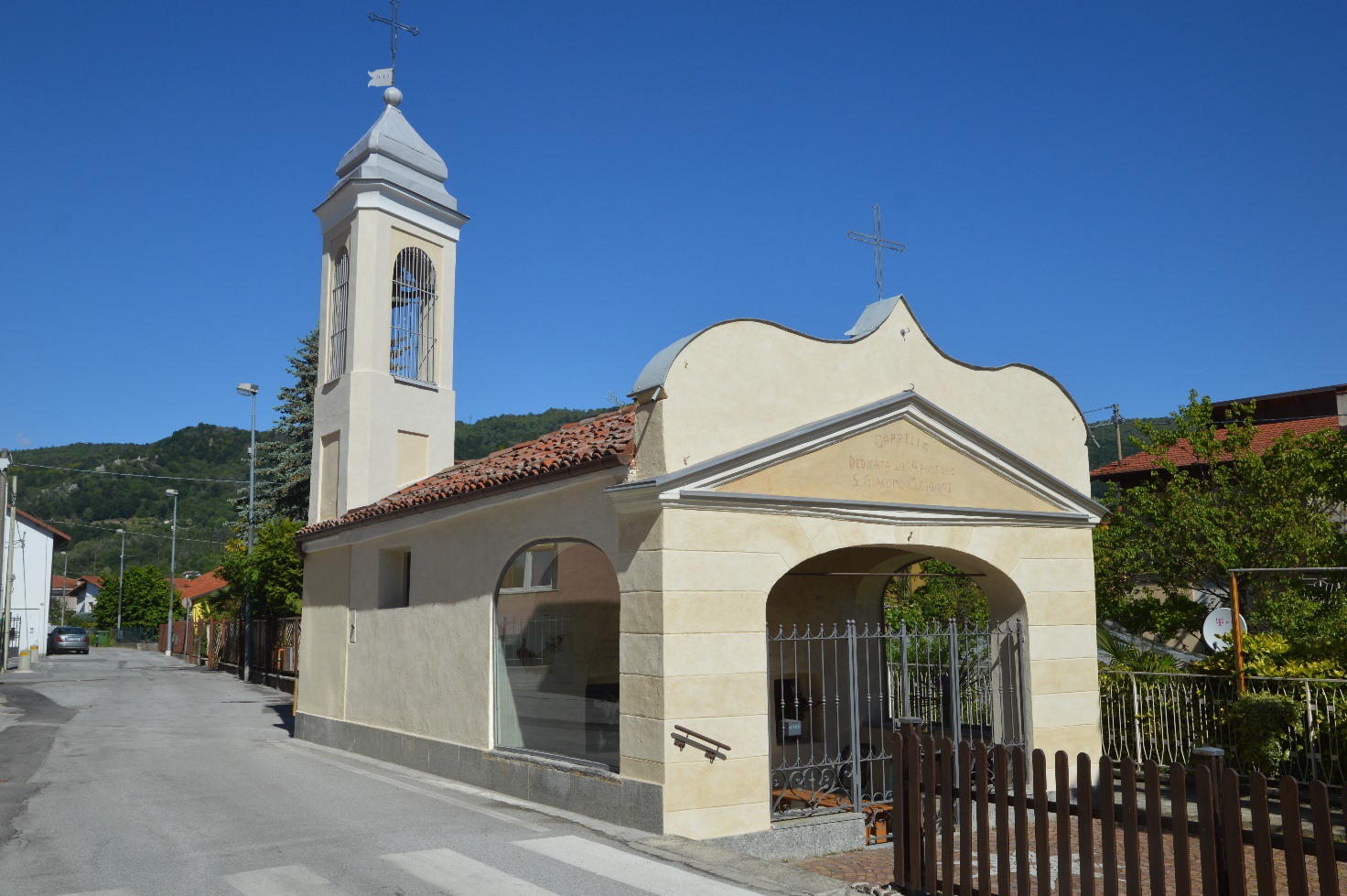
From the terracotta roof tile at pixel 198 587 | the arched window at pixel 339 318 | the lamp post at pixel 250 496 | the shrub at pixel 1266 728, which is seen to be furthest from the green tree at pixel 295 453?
the terracotta roof tile at pixel 198 587

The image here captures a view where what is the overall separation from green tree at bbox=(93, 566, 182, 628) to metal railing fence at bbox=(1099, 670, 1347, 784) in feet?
221

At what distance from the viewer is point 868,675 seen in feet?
32.4

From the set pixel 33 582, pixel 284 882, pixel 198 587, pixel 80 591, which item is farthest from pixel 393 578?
pixel 80 591

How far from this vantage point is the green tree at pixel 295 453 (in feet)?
99.9

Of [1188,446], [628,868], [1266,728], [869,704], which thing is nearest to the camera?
[628,868]

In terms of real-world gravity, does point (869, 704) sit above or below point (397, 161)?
below

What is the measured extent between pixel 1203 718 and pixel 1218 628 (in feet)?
4.99

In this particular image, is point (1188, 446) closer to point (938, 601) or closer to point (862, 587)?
point (938, 601)

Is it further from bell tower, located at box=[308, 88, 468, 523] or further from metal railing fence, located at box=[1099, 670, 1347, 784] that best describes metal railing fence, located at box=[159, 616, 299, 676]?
metal railing fence, located at box=[1099, 670, 1347, 784]

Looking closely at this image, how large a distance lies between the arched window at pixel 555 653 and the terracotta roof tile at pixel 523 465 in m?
0.85

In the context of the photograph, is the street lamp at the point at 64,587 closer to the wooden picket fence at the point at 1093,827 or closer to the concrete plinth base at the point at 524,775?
the concrete plinth base at the point at 524,775

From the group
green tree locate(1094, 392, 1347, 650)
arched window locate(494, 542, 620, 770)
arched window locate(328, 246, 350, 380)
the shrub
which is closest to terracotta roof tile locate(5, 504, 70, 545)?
arched window locate(328, 246, 350, 380)

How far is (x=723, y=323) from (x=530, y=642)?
170 inches

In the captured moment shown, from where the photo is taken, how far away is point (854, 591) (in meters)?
13.4
